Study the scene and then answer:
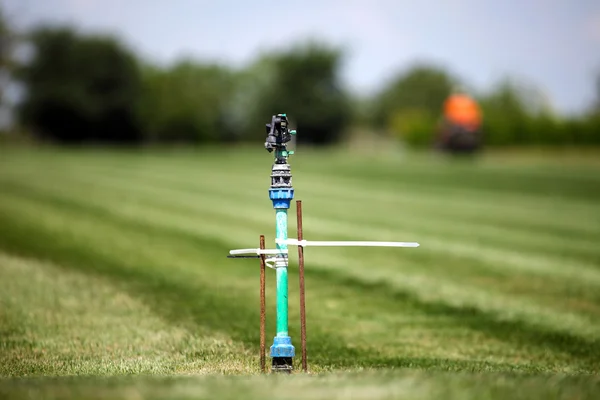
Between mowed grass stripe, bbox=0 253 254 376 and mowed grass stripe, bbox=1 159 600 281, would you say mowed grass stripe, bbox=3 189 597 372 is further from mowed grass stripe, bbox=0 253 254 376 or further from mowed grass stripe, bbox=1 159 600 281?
mowed grass stripe, bbox=1 159 600 281

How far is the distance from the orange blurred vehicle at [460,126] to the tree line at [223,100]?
14.0 m

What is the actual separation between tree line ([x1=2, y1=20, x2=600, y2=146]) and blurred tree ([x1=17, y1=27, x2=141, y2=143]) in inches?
3.5

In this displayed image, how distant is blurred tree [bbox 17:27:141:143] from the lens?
62.1 m

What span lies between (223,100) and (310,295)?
9952cm

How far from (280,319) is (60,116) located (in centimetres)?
6029

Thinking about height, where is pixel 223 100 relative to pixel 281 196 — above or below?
above

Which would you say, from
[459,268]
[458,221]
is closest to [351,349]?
[459,268]

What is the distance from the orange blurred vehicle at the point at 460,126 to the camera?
115 feet

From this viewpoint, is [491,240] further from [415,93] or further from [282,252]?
[415,93]

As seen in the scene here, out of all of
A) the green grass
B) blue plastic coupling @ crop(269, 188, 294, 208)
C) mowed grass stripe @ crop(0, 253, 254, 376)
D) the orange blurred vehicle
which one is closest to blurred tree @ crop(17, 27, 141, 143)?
the orange blurred vehicle

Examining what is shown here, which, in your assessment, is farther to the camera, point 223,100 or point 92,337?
point 223,100

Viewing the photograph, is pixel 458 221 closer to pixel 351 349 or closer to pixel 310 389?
pixel 351 349

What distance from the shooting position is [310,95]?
8556 centimetres

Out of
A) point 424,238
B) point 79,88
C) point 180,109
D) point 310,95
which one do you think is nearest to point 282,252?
point 424,238
